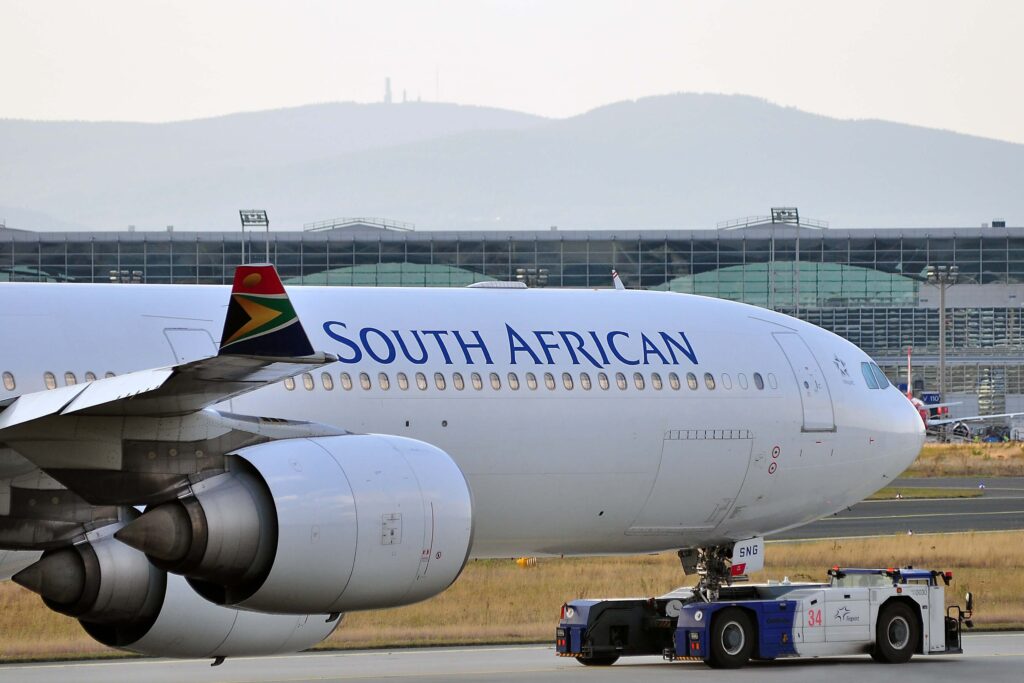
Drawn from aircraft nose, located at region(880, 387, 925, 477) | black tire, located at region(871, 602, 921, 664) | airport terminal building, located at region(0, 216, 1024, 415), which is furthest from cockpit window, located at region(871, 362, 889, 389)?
airport terminal building, located at region(0, 216, 1024, 415)

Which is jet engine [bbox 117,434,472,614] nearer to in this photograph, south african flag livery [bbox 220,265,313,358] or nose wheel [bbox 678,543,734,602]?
south african flag livery [bbox 220,265,313,358]

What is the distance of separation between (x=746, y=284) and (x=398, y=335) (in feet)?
262

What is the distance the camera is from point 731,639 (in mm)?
20250

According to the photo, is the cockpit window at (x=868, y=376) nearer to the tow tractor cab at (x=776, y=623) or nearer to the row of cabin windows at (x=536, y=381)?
the row of cabin windows at (x=536, y=381)

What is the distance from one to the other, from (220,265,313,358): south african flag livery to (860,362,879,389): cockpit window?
12.4m

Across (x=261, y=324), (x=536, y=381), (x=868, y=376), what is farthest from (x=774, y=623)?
(x=261, y=324)

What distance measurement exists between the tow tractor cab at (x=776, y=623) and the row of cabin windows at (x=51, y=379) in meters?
7.65

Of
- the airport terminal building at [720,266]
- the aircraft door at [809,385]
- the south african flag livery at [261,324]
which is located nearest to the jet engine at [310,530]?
the south african flag livery at [261,324]

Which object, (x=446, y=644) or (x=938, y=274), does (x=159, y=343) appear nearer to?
(x=446, y=644)

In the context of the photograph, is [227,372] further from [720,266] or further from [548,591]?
[720,266]

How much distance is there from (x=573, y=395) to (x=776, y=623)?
13.3ft

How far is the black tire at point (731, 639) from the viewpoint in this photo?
2009cm

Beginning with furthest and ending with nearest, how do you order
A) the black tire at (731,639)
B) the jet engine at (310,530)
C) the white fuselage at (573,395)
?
the black tire at (731,639) → the white fuselage at (573,395) → the jet engine at (310,530)

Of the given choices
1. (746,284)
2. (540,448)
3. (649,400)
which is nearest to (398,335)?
(540,448)
